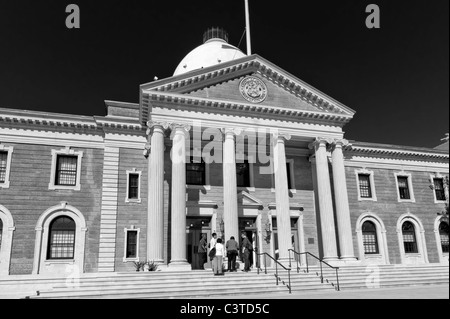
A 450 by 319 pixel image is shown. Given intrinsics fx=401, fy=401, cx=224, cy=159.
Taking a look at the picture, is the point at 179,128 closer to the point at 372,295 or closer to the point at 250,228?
the point at 250,228

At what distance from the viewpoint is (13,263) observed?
2078cm

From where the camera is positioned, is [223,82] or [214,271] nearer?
[214,271]

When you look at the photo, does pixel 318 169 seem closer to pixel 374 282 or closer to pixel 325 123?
pixel 325 123

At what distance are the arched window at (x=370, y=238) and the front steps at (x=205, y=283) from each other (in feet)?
19.8

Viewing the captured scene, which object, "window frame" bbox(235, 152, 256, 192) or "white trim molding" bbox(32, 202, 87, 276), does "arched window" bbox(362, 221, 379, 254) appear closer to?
"window frame" bbox(235, 152, 256, 192)

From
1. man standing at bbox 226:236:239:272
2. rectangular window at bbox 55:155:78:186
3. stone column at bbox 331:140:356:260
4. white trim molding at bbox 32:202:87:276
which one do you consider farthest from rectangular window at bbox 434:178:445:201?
rectangular window at bbox 55:155:78:186

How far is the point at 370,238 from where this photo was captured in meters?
28.2

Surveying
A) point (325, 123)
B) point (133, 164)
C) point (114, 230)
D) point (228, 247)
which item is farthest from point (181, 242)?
point (325, 123)

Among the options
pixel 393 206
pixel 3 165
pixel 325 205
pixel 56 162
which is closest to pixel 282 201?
pixel 325 205

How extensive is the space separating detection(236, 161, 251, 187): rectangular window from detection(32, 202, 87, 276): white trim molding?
386 inches

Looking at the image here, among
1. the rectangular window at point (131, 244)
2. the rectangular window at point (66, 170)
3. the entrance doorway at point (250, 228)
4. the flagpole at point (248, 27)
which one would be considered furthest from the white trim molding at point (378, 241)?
the rectangular window at point (66, 170)

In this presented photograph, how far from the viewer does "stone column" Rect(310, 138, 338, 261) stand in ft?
76.1

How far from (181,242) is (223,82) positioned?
955cm

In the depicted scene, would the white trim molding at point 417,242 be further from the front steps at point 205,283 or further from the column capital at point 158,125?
the column capital at point 158,125
